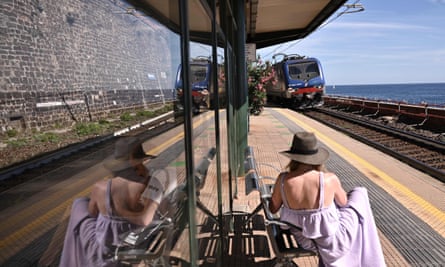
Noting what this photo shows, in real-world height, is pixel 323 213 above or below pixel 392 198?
above

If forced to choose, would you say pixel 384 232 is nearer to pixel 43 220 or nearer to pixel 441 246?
pixel 441 246

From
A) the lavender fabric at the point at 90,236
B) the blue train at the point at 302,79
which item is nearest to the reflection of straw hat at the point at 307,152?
the lavender fabric at the point at 90,236

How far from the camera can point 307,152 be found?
2.90m

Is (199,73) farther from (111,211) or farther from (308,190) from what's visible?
(111,211)

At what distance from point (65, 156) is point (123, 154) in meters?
0.19

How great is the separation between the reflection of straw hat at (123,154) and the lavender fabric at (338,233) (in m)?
1.85

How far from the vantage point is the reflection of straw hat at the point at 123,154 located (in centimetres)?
110

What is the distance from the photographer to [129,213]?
51.5 inches

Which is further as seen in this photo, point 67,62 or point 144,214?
point 144,214

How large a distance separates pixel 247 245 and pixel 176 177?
2.42m

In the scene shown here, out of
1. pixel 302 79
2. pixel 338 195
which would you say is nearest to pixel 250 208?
pixel 338 195

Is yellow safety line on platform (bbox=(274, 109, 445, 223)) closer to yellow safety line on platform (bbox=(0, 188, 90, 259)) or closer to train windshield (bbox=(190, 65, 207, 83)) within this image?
train windshield (bbox=(190, 65, 207, 83))

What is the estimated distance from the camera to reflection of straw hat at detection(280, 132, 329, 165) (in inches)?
112

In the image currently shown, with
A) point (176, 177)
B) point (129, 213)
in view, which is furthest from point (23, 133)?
point (176, 177)
